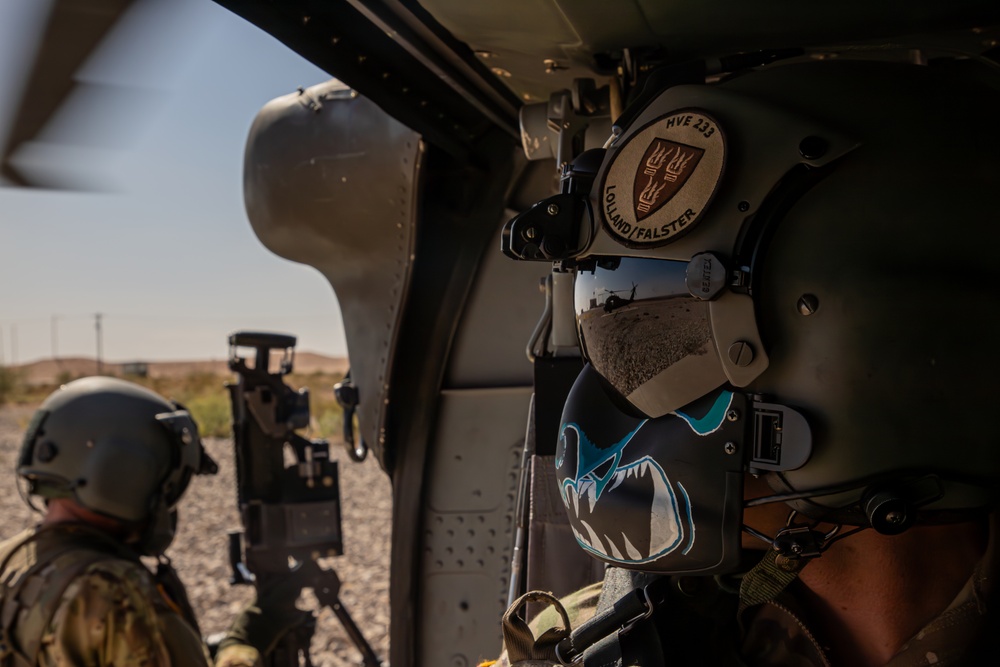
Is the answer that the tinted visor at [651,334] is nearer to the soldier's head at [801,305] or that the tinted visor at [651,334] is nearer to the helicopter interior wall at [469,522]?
the soldier's head at [801,305]

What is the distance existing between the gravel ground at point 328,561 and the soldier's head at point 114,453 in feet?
10.9

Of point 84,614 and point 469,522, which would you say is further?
point 469,522

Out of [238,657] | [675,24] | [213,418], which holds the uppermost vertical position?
[675,24]

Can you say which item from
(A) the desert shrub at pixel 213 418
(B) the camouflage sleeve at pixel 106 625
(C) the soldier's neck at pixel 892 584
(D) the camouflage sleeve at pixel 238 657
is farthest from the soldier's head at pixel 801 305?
(A) the desert shrub at pixel 213 418

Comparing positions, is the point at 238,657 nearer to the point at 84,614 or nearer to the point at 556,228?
the point at 84,614

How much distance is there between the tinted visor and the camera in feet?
4.56

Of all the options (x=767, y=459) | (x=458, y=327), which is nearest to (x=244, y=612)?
(x=458, y=327)

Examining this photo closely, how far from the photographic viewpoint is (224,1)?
5.80 feet

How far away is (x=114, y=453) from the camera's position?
11.8 feet

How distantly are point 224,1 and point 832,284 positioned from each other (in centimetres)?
126

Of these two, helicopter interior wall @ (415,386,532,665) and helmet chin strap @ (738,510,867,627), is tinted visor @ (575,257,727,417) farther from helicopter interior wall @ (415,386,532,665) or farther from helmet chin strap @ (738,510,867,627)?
helicopter interior wall @ (415,386,532,665)

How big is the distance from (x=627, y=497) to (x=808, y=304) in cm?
41

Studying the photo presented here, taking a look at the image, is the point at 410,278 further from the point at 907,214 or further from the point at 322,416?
the point at 322,416

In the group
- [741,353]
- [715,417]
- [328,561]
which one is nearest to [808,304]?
[741,353]
